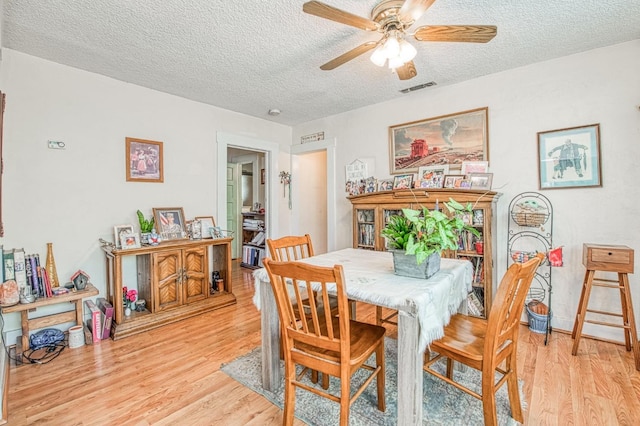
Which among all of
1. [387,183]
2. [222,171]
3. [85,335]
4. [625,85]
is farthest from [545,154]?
[85,335]

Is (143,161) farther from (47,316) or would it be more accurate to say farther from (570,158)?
(570,158)

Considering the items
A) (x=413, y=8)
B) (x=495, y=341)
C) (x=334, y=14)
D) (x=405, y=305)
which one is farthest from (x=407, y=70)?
(x=495, y=341)

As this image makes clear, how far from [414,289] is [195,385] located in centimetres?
160

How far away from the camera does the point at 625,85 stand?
2.49 m

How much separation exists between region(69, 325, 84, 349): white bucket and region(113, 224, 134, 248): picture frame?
767mm

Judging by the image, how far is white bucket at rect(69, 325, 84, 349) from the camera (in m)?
2.51

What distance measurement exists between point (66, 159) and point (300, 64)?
93.4 inches

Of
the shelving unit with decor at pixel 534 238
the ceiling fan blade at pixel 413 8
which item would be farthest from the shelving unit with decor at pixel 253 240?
the ceiling fan blade at pixel 413 8

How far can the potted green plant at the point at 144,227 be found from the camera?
10.0 ft

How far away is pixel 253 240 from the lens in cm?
551

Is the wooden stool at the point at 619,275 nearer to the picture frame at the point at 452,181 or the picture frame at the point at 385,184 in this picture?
the picture frame at the point at 452,181

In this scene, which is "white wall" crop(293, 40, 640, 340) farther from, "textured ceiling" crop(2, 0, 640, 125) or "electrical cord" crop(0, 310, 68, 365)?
"electrical cord" crop(0, 310, 68, 365)

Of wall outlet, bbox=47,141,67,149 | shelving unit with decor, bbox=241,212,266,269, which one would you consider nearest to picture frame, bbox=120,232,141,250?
wall outlet, bbox=47,141,67,149

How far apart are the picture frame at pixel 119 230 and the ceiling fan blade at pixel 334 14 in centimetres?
268
